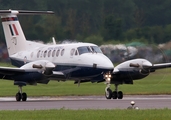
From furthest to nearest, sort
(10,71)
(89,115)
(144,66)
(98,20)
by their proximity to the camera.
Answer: (98,20) → (144,66) → (10,71) → (89,115)

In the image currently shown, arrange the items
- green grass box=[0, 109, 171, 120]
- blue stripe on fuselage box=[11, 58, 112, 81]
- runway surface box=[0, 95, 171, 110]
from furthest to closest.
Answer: blue stripe on fuselage box=[11, 58, 112, 81], runway surface box=[0, 95, 171, 110], green grass box=[0, 109, 171, 120]

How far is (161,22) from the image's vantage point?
5447 cm

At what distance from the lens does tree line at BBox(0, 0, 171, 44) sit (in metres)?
43.1

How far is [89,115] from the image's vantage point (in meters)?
20.3

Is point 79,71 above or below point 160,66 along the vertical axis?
below

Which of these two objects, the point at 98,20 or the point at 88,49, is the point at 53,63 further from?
the point at 98,20

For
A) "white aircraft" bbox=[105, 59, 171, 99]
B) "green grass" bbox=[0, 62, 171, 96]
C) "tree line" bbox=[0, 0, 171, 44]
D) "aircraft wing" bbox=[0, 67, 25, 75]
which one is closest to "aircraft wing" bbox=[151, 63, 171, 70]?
"white aircraft" bbox=[105, 59, 171, 99]

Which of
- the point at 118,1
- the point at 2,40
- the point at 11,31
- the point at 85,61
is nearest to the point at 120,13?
the point at 118,1

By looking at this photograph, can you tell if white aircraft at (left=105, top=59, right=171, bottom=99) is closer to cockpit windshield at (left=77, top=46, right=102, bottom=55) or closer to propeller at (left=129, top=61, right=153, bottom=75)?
propeller at (left=129, top=61, right=153, bottom=75)

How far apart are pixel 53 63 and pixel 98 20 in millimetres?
19606

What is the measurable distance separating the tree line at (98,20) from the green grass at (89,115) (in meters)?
18.0

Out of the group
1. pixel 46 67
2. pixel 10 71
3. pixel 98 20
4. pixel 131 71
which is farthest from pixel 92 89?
pixel 98 20

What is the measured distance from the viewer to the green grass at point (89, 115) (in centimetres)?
1964

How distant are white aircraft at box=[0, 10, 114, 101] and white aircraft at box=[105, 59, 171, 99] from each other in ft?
3.20
